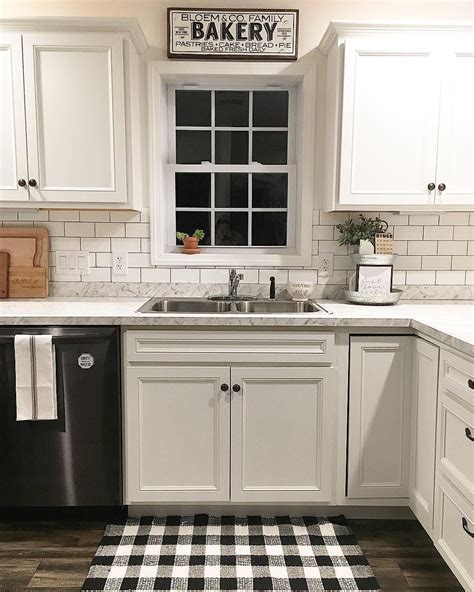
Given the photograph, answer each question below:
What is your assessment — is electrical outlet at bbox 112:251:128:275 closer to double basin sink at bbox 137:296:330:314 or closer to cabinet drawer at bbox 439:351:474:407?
double basin sink at bbox 137:296:330:314

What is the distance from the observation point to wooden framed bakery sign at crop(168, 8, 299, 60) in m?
2.80

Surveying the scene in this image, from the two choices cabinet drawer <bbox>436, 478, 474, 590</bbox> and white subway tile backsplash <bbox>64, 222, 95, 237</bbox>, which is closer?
cabinet drawer <bbox>436, 478, 474, 590</bbox>

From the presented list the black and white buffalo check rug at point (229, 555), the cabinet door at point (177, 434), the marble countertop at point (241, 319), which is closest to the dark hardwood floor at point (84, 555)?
the black and white buffalo check rug at point (229, 555)

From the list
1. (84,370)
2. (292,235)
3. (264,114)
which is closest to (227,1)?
(264,114)

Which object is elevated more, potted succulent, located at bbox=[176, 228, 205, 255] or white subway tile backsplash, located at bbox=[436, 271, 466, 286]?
potted succulent, located at bbox=[176, 228, 205, 255]

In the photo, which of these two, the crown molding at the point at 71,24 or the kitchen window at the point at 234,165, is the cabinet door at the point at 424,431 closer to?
the kitchen window at the point at 234,165

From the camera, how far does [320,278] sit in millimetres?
2977

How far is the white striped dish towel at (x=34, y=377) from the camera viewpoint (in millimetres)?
2285

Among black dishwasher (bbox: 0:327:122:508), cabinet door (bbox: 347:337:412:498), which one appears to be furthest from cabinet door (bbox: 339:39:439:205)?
black dishwasher (bbox: 0:327:122:508)

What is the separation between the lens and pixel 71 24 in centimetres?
250

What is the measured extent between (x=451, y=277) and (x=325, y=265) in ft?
2.29

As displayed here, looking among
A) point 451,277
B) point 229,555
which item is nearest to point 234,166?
point 451,277

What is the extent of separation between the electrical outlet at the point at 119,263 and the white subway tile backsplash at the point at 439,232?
5.44ft

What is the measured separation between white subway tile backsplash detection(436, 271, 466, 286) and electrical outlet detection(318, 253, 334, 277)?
0.59 meters
